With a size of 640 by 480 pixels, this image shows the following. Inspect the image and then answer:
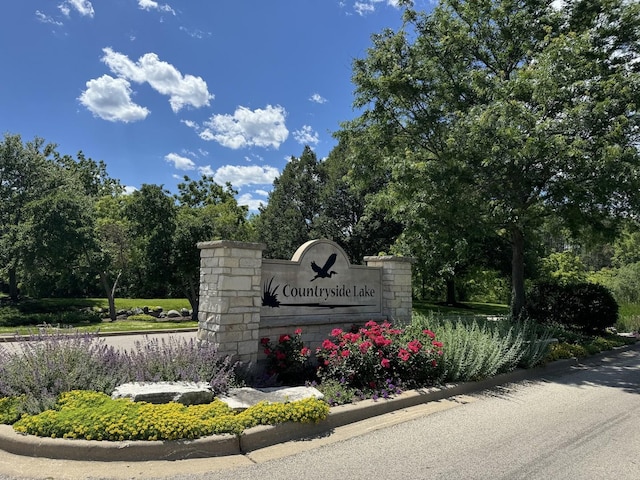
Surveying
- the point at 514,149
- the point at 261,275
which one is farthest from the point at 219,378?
the point at 514,149

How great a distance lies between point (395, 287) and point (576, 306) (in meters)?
7.62

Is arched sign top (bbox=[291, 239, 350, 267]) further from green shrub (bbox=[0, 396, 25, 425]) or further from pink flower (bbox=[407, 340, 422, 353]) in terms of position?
green shrub (bbox=[0, 396, 25, 425])

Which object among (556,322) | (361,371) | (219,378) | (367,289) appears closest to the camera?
(219,378)

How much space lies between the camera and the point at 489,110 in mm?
8805

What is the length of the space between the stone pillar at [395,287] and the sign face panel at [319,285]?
0.51 feet

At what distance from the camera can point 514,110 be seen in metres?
8.77

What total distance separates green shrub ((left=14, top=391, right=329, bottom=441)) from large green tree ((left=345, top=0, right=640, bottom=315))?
6.65m

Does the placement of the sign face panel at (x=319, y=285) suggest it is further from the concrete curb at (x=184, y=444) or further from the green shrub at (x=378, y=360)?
the concrete curb at (x=184, y=444)

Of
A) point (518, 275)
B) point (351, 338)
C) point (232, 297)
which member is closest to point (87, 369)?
point (232, 297)

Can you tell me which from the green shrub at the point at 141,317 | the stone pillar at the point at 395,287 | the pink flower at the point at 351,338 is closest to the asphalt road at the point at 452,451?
the pink flower at the point at 351,338

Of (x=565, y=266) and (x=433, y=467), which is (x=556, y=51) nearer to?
(x=433, y=467)

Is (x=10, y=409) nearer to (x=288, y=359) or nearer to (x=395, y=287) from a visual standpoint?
(x=288, y=359)

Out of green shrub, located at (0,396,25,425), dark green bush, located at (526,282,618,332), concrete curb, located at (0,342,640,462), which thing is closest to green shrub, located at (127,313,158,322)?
dark green bush, located at (526,282,618,332)

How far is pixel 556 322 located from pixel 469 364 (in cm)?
810
